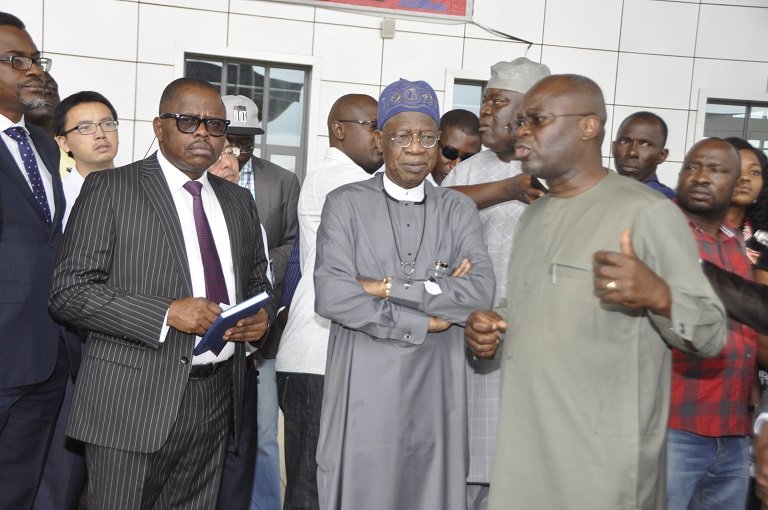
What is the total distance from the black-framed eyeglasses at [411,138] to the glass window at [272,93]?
235 inches

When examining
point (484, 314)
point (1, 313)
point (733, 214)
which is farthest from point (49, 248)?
point (733, 214)

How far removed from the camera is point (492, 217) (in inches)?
139

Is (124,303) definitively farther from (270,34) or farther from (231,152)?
(270,34)

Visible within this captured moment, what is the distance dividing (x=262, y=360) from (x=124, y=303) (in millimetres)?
1573

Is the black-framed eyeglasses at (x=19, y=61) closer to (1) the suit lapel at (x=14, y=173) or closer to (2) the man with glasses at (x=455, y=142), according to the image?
(1) the suit lapel at (x=14, y=173)

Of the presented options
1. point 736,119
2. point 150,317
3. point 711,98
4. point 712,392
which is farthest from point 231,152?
point 736,119

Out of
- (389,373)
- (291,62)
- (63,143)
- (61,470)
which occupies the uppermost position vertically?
(291,62)

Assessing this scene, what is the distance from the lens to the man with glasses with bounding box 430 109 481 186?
5.20 metres

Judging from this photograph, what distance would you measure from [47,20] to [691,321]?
776 centimetres

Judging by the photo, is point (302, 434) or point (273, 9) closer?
point (302, 434)

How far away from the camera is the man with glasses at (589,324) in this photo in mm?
2264

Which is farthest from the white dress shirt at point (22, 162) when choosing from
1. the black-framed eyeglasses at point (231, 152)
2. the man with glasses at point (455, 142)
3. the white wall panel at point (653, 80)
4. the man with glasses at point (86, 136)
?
the white wall panel at point (653, 80)

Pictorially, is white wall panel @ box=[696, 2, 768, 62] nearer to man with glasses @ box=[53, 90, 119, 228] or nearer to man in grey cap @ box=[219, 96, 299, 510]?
man in grey cap @ box=[219, 96, 299, 510]

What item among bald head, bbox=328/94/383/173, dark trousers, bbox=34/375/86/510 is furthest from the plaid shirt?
dark trousers, bbox=34/375/86/510
